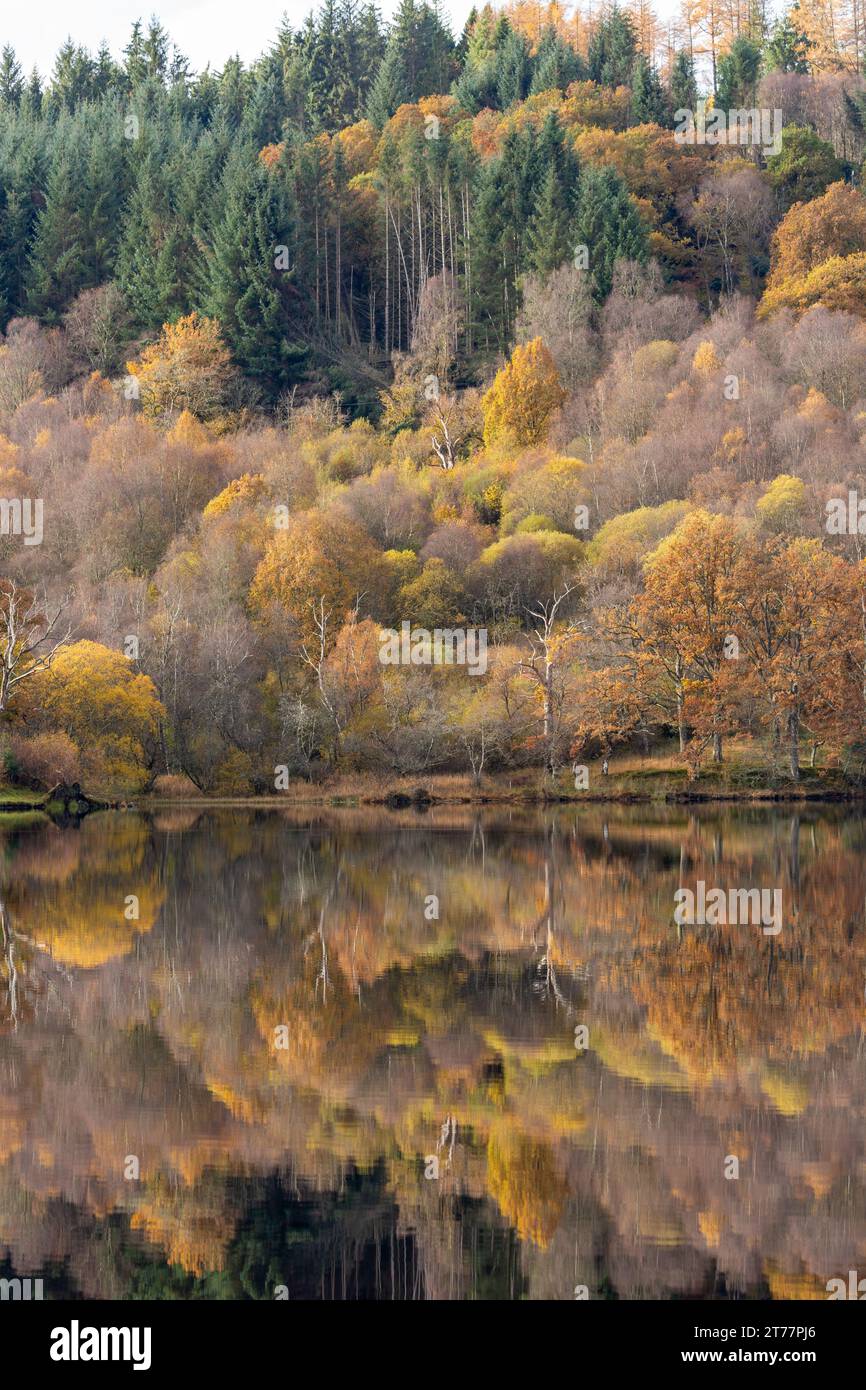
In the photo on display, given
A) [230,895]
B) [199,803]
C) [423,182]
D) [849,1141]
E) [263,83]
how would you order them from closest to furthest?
[849,1141] < [230,895] < [199,803] < [423,182] < [263,83]

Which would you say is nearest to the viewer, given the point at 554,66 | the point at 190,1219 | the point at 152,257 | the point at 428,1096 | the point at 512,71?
the point at 190,1219

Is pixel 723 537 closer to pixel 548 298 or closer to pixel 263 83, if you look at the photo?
pixel 548 298

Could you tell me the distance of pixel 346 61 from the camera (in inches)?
5167

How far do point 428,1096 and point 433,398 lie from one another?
8396cm

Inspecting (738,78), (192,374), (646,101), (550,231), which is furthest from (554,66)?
(192,374)

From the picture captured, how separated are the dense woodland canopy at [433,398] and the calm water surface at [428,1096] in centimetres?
3134

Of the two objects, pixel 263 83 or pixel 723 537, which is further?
pixel 263 83

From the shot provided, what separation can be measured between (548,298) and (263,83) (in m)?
43.8

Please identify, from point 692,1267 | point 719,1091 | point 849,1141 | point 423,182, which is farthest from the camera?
point 423,182

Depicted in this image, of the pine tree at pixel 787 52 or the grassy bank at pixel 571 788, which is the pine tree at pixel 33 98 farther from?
the grassy bank at pixel 571 788

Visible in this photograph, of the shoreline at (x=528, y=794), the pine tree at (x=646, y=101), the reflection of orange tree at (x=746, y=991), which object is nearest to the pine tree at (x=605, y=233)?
the pine tree at (x=646, y=101)

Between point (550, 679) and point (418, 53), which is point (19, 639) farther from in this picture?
point (418, 53)

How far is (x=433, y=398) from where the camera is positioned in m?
95.8
